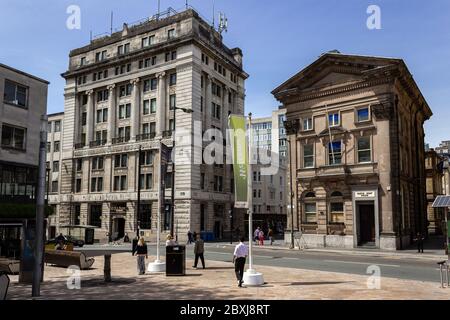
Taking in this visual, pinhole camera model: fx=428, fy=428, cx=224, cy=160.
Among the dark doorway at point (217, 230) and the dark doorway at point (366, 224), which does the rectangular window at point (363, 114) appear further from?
the dark doorway at point (217, 230)

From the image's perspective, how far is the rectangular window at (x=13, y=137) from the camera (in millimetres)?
32250

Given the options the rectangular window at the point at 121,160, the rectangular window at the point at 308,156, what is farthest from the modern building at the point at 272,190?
the rectangular window at the point at 308,156

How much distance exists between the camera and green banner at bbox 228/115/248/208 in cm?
1596

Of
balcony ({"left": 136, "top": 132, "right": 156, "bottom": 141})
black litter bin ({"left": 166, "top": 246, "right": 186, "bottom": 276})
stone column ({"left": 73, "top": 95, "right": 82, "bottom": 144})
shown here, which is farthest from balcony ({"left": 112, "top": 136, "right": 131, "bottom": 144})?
black litter bin ({"left": 166, "top": 246, "right": 186, "bottom": 276})

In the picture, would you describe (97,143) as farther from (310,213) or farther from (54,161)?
(310,213)

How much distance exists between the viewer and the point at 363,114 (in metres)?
37.3

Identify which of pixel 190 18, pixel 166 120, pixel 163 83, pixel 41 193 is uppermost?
pixel 190 18

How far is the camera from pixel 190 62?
53.7m

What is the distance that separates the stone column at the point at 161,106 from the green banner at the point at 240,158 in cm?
4001

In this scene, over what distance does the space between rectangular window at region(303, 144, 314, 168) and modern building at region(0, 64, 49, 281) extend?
23.0 m

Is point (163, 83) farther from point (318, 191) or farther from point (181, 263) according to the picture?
point (181, 263)

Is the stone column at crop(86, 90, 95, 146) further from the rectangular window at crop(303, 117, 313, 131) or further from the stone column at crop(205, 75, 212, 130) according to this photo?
the rectangular window at crop(303, 117, 313, 131)

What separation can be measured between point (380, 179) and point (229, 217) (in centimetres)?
2681
